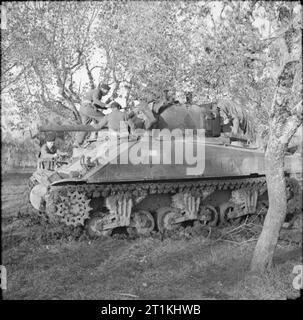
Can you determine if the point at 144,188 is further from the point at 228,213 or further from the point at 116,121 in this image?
the point at 228,213

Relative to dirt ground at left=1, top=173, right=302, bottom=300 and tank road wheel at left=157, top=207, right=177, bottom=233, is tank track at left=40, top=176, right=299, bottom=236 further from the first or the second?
dirt ground at left=1, top=173, right=302, bottom=300

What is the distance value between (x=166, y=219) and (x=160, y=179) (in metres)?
1.03

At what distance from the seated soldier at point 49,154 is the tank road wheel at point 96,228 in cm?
335

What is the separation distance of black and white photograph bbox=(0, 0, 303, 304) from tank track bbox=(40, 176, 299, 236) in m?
0.03

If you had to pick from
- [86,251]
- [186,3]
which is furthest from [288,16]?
[86,251]

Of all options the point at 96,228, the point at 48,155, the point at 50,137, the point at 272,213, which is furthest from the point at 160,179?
the point at 50,137

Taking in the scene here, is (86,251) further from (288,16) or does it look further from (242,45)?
(288,16)

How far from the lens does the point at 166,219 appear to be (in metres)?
9.27

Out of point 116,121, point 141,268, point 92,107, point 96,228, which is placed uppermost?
point 92,107

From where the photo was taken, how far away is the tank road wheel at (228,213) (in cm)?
1010

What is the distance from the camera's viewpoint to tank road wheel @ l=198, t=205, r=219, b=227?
378 inches

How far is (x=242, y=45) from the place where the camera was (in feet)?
22.0

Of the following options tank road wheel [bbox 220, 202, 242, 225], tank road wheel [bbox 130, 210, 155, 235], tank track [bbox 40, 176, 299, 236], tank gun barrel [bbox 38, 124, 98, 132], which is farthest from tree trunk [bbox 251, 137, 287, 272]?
tank gun barrel [bbox 38, 124, 98, 132]
